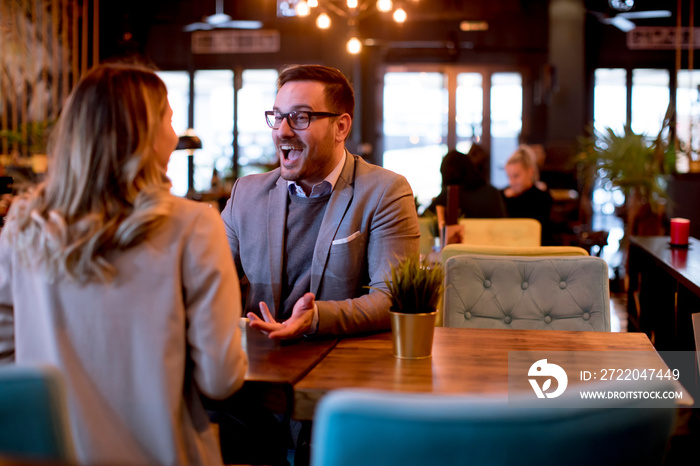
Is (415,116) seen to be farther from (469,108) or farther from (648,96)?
(648,96)

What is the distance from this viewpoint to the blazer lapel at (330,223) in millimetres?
1964

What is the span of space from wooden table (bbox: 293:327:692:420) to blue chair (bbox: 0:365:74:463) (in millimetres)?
483

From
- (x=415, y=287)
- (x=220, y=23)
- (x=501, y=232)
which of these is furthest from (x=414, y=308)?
(x=220, y=23)

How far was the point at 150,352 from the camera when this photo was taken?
1.18 m

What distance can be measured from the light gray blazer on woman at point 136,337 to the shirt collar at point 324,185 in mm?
884

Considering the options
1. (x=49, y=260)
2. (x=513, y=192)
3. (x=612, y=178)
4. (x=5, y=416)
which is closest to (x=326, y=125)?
(x=49, y=260)

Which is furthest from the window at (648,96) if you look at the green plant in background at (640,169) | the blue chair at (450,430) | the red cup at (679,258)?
the blue chair at (450,430)

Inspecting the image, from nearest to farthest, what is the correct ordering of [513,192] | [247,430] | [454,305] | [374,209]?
1. [247,430]
2. [374,209]
3. [454,305]
4. [513,192]

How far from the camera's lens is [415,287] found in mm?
1539

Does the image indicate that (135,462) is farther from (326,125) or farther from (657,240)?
(657,240)

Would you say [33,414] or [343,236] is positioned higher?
[343,236]

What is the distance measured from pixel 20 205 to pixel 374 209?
99cm

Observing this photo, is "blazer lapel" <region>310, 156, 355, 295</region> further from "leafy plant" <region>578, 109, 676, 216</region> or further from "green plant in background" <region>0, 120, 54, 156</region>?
"green plant in background" <region>0, 120, 54, 156</region>

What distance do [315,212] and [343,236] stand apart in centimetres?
17
